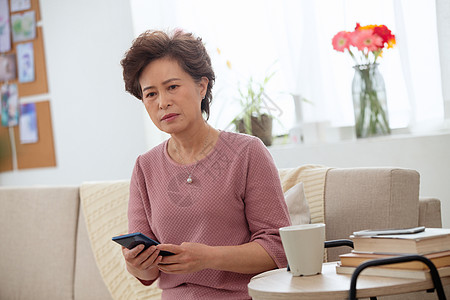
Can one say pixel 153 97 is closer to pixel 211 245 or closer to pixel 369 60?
pixel 211 245

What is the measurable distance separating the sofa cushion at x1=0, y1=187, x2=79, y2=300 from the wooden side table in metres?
1.57

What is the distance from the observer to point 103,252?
261 cm

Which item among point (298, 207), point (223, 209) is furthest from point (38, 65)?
point (223, 209)

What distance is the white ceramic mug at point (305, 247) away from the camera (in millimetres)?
1350

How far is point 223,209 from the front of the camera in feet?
5.49

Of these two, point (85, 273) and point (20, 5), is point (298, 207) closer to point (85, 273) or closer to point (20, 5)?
point (85, 273)

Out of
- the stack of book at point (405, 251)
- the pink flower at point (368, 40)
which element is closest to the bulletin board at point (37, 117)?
the pink flower at point (368, 40)

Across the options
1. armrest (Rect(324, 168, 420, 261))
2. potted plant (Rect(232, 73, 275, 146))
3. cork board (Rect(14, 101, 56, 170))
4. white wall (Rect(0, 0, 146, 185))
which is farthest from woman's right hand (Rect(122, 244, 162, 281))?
cork board (Rect(14, 101, 56, 170))

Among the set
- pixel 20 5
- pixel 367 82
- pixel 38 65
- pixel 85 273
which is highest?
pixel 20 5

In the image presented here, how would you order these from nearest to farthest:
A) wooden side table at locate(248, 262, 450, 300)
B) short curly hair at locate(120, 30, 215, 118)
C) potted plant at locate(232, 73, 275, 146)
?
1. wooden side table at locate(248, 262, 450, 300)
2. short curly hair at locate(120, 30, 215, 118)
3. potted plant at locate(232, 73, 275, 146)

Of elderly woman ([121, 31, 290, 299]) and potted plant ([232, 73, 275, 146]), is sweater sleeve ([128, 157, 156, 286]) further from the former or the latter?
potted plant ([232, 73, 275, 146])

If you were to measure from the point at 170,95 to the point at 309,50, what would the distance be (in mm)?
1337

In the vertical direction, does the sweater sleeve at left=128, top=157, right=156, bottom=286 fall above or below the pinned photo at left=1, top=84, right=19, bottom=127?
below

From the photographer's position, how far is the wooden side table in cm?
121
